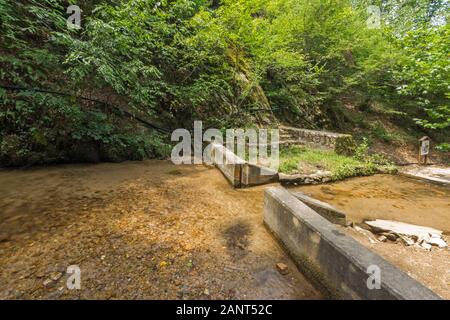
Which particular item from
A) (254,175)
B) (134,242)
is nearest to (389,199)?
(254,175)

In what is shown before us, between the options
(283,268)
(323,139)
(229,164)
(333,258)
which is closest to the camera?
(333,258)

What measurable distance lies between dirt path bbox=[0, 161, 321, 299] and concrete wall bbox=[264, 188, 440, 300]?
19 centimetres

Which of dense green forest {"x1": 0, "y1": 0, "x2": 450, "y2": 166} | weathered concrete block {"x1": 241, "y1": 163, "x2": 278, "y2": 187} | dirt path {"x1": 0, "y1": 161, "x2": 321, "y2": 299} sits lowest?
dirt path {"x1": 0, "y1": 161, "x2": 321, "y2": 299}

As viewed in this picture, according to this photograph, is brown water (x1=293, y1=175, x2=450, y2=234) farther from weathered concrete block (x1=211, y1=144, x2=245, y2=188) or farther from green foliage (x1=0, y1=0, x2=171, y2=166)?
green foliage (x1=0, y1=0, x2=171, y2=166)

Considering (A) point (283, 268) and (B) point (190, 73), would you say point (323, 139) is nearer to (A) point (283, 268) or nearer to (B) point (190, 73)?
(B) point (190, 73)

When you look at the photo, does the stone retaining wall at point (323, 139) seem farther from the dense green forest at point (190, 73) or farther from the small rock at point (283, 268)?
the small rock at point (283, 268)

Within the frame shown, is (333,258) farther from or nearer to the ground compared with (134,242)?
farther from the ground

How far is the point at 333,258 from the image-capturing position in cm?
164

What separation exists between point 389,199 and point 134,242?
5278 millimetres

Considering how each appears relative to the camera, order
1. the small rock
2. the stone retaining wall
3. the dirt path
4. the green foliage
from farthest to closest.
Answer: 1. the stone retaining wall
2. the green foliage
3. the small rock
4. the dirt path

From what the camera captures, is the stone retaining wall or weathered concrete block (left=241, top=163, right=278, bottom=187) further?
the stone retaining wall

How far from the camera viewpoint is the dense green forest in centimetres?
436

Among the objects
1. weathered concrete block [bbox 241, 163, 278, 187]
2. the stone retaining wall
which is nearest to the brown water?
weathered concrete block [bbox 241, 163, 278, 187]

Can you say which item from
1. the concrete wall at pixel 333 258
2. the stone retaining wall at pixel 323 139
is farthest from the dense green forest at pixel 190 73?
the concrete wall at pixel 333 258
